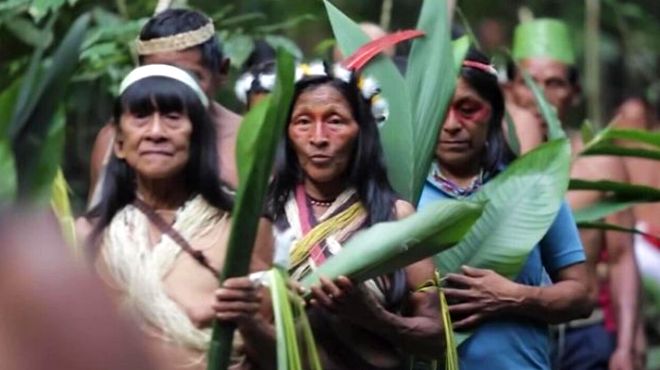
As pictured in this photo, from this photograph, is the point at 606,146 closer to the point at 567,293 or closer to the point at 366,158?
the point at 567,293

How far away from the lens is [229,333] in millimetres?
3396

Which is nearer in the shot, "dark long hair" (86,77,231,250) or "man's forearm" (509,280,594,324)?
"dark long hair" (86,77,231,250)

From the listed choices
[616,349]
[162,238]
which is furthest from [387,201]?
[616,349]

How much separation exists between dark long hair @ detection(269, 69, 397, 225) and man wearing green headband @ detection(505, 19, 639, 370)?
201 cm

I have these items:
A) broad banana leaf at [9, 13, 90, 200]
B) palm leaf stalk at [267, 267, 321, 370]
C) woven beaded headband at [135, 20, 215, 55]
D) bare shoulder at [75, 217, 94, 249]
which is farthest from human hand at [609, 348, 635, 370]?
broad banana leaf at [9, 13, 90, 200]

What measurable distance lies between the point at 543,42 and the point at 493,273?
2630 millimetres

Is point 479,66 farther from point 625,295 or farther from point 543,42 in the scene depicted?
point 543,42

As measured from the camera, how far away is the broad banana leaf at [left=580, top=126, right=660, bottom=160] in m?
4.92

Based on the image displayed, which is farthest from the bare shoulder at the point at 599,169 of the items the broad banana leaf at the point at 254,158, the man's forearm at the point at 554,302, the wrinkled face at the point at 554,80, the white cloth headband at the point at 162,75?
the broad banana leaf at the point at 254,158

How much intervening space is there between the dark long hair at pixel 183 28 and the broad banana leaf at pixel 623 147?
3.46ft

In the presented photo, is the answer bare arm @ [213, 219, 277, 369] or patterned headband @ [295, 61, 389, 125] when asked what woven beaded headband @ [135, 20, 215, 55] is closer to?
patterned headband @ [295, 61, 389, 125]

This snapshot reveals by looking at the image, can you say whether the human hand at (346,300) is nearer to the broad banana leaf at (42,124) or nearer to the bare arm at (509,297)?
the bare arm at (509,297)

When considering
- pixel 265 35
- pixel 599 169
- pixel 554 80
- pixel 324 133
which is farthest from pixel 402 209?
pixel 554 80

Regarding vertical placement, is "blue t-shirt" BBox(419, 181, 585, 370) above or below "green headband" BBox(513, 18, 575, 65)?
below
